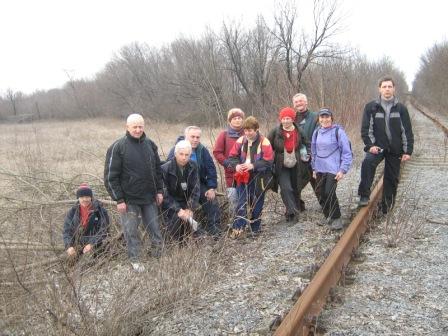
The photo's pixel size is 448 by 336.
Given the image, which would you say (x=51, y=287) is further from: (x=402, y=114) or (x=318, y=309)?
(x=402, y=114)

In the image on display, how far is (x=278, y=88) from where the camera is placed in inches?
480

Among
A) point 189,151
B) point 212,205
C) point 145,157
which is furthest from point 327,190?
point 145,157

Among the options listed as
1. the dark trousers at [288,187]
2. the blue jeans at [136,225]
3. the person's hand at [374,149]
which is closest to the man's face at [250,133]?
the dark trousers at [288,187]

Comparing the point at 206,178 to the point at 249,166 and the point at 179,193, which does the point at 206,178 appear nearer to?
the point at 179,193

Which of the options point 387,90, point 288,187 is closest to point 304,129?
point 288,187

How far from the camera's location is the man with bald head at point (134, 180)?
5184 millimetres

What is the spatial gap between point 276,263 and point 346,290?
94cm

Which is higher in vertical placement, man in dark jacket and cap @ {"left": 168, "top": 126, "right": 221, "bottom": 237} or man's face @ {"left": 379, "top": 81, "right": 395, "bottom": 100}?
man's face @ {"left": 379, "top": 81, "right": 395, "bottom": 100}

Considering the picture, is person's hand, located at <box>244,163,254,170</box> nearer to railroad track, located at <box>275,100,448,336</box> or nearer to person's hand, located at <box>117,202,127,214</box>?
railroad track, located at <box>275,100,448,336</box>

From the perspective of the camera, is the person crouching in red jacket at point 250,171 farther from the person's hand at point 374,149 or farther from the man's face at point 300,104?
the person's hand at point 374,149

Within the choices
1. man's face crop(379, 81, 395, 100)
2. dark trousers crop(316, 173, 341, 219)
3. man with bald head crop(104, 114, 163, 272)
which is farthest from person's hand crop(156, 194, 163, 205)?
man's face crop(379, 81, 395, 100)

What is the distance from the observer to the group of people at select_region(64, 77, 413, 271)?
532cm

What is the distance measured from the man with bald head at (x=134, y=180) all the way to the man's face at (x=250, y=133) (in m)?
1.26

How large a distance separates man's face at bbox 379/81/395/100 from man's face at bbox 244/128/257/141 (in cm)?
185
